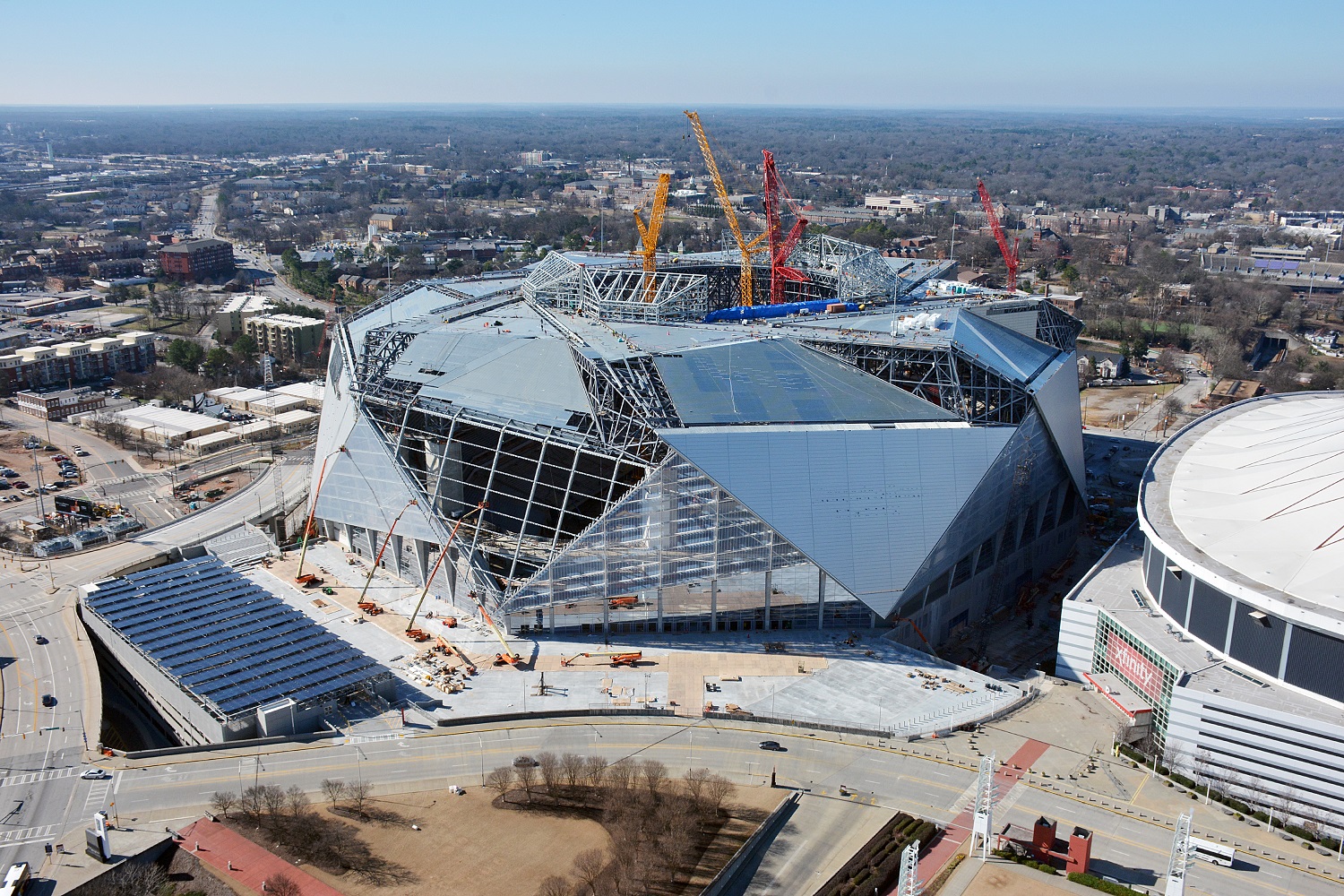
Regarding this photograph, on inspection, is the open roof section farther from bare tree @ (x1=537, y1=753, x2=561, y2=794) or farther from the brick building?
the brick building

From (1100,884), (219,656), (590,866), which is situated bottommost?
(1100,884)

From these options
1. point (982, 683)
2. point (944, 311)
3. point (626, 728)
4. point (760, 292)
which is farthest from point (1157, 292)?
point (626, 728)

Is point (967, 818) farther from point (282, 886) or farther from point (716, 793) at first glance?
point (282, 886)

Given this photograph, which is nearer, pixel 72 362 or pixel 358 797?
pixel 358 797

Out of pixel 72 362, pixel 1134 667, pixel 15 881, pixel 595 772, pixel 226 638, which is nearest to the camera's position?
pixel 15 881

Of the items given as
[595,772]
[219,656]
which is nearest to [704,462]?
[595,772]

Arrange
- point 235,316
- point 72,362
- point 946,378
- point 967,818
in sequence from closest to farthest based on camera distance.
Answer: point 967,818
point 946,378
point 72,362
point 235,316
